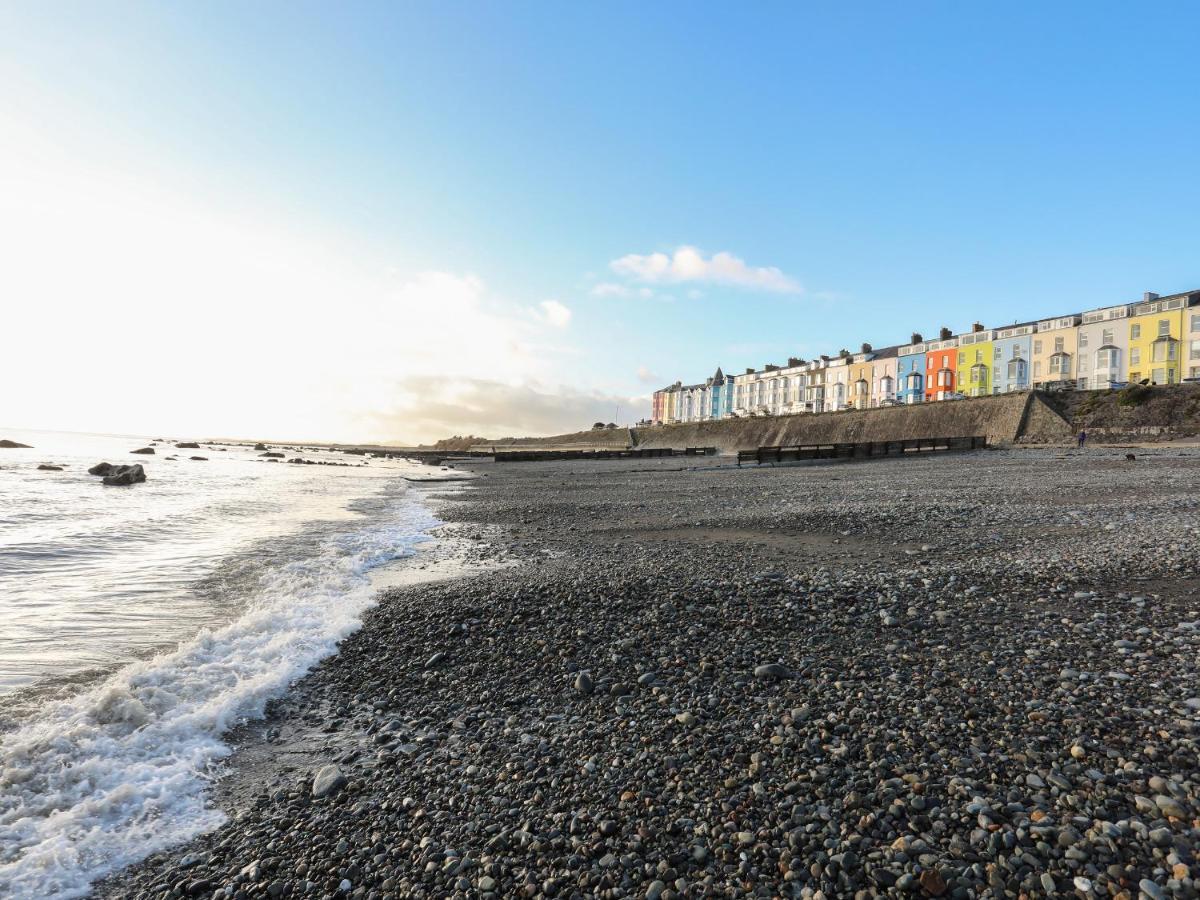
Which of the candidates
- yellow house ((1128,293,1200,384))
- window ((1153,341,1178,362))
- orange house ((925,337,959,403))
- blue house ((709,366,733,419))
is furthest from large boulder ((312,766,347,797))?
blue house ((709,366,733,419))

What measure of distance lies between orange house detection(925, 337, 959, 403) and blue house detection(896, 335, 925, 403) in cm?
78

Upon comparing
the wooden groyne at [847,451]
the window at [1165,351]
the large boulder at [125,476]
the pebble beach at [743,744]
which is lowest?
the large boulder at [125,476]

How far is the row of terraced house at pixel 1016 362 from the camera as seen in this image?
56094 mm

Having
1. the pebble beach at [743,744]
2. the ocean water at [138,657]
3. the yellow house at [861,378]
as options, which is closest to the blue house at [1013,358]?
the yellow house at [861,378]

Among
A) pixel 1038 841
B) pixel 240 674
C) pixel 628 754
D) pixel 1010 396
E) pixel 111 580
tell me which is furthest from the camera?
pixel 1010 396

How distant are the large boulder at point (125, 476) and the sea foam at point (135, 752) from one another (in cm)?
2773

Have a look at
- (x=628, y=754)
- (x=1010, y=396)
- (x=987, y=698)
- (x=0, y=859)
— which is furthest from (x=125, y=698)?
(x=1010, y=396)

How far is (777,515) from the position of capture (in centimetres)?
1425

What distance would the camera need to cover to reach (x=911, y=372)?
270 feet

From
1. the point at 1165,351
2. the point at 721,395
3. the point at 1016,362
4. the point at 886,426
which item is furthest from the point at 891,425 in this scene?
the point at 721,395

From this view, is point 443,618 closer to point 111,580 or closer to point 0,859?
point 0,859

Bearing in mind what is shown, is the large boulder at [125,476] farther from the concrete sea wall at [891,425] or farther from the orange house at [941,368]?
the orange house at [941,368]

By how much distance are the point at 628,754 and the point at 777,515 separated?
36.5 feet

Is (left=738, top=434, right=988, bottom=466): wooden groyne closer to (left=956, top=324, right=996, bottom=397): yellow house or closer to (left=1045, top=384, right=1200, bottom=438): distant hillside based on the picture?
(left=1045, top=384, right=1200, bottom=438): distant hillside
